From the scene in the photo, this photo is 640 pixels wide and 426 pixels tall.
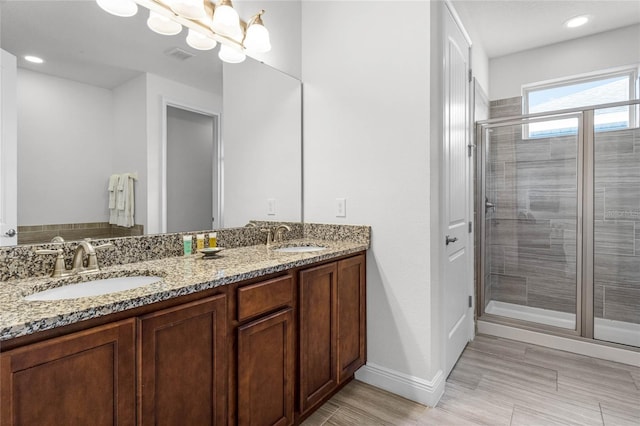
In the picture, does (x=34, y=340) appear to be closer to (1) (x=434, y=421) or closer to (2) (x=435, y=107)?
(1) (x=434, y=421)

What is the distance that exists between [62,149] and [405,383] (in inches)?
81.9

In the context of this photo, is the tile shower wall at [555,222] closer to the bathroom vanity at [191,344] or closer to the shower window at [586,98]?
the shower window at [586,98]

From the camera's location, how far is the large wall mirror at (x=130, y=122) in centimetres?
127

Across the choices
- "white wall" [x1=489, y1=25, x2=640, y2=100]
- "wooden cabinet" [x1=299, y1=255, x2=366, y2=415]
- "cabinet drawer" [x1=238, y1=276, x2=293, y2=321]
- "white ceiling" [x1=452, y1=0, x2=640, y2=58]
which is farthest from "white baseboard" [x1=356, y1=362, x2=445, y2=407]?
"white wall" [x1=489, y1=25, x2=640, y2=100]

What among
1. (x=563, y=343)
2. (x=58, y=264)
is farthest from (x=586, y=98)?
(x=58, y=264)

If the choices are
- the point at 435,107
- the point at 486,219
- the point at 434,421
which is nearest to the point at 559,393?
the point at 434,421

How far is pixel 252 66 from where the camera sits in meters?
2.11

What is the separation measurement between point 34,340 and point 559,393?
2534 mm

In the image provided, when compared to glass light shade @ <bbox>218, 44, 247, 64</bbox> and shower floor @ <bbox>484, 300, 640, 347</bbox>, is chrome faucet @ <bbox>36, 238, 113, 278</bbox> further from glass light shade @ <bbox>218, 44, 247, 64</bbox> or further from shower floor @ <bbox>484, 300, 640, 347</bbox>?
shower floor @ <bbox>484, 300, 640, 347</bbox>

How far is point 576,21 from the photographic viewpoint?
9.41 feet

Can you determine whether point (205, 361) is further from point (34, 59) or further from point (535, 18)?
point (535, 18)

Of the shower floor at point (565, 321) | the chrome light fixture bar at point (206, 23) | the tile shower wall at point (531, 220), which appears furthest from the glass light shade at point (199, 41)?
the shower floor at point (565, 321)

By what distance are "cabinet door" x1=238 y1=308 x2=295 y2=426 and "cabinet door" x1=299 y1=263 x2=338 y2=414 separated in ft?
0.27

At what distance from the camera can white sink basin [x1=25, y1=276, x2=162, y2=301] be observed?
1086 mm
